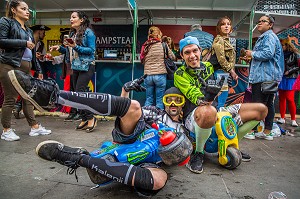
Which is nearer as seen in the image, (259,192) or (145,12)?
(259,192)

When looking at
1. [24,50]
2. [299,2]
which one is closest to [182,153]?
[24,50]

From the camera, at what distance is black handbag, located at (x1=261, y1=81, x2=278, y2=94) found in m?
3.62

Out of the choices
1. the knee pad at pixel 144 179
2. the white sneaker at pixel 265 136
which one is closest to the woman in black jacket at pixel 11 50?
the knee pad at pixel 144 179

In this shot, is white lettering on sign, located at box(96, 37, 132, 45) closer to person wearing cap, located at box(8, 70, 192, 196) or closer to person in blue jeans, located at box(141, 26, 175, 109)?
person in blue jeans, located at box(141, 26, 175, 109)

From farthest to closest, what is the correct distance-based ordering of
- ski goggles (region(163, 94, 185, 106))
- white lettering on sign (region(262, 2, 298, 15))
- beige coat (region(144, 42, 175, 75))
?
white lettering on sign (region(262, 2, 298, 15)) → beige coat (region(144, 42, 175, 75)) → ski goggles (region(163, 94, 185, 106))

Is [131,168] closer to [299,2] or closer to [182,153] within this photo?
[182,153]

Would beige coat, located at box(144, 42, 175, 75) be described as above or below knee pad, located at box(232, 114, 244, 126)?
above

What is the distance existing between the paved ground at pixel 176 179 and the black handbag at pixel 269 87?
0.87 meters

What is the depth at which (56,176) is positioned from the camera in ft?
7.15

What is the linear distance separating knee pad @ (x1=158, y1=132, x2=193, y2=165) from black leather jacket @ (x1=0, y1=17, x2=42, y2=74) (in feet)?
8.27

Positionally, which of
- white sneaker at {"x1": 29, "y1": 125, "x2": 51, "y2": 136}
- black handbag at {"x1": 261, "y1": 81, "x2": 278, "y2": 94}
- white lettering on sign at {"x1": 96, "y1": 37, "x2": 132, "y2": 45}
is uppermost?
white lettering on sign at {"x1": 96, "y1": 37, "x2": 132, "y2": 45}

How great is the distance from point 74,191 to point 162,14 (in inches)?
315

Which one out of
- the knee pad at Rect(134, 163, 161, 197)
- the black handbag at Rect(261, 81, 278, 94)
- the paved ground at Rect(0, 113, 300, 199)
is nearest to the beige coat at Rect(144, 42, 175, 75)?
the black handbag at Rect(261, 81, 278, 94)

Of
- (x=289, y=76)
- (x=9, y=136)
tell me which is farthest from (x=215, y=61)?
(x=9, y=136)
